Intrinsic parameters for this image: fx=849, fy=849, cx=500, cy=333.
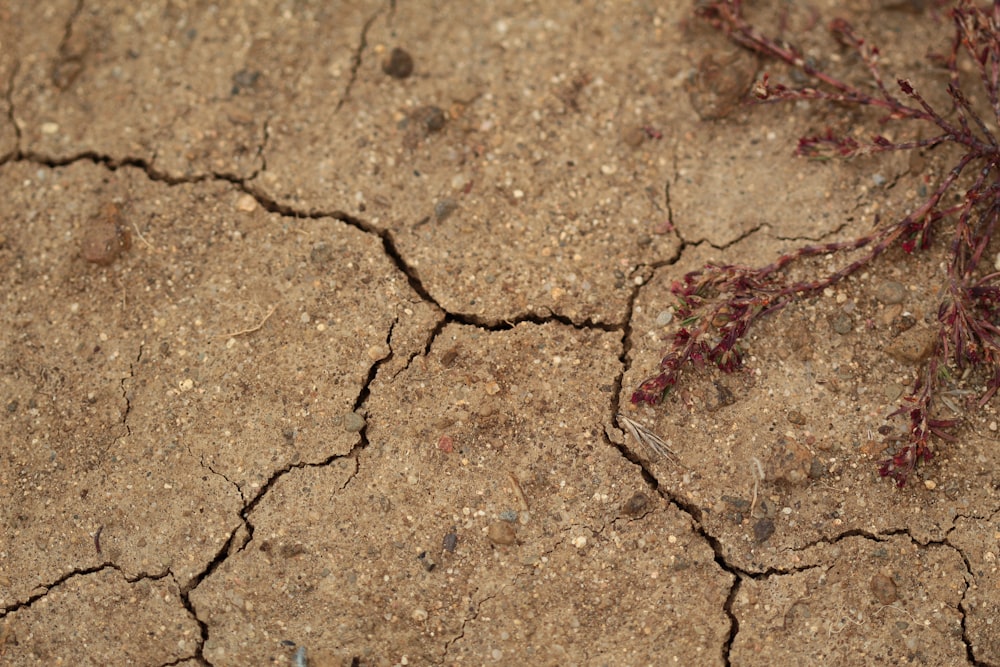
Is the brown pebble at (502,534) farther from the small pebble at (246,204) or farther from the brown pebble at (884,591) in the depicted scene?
the small pebble at (246,204)

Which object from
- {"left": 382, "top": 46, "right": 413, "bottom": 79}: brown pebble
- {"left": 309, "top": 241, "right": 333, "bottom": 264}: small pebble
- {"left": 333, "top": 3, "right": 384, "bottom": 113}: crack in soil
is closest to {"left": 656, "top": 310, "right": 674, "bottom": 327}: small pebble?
{"left": 309, "top": 241, "right": 333, "bottom": 264}: small pebble

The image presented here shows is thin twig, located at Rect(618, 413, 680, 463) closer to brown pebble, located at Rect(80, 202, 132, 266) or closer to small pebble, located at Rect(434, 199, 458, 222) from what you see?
small pebble, located at Rect(434, 199, 458, 222)

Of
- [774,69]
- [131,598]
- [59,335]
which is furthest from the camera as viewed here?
[774,69]

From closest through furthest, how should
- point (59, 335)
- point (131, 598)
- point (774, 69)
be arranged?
point (131, 598), point (59, 335), point (774, 69)

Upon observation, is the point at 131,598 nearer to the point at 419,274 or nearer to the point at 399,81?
the point at 419,274

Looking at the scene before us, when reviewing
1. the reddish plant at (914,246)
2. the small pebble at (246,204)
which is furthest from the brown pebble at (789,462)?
the small pebble at (246,204)

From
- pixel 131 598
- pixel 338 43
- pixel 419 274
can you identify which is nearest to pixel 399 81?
pixel 338 43
